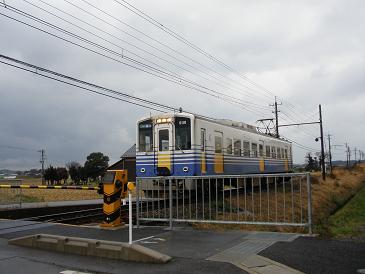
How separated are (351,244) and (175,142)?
10.9 metres

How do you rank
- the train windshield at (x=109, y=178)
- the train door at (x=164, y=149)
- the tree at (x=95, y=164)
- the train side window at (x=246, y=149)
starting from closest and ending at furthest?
the train windshield at (x=109, y=178)
the train door at (x=164, y=149)
the train side window at (x=246, y=149)
the tree at (x=95, y=164)

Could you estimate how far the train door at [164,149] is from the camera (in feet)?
60.8

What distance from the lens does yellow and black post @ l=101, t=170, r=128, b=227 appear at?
37.7 ft

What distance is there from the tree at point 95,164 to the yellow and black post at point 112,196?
209ft

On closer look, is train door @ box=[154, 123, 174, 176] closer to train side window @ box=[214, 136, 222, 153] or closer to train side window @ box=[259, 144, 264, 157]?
train side window @ box=[214, 136, 222, 153]

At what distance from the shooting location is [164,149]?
18906mm

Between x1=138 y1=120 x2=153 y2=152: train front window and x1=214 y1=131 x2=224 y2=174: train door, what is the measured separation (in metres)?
2.90

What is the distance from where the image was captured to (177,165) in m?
18.3

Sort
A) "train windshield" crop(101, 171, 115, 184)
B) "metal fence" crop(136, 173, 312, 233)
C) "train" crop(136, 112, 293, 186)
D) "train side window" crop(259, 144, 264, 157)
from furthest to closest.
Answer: "train side window" crop(259, 144, 264, 157) < "train" crop(136, 112, 293, 186) < "train windshield" crop(101, 171, 115, 184) < "metal fence" crop(136, 173, 312, 233)

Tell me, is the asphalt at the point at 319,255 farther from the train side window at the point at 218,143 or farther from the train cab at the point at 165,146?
the train side window at the point at 218,143

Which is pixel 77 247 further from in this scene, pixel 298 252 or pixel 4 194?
pixel 4 194

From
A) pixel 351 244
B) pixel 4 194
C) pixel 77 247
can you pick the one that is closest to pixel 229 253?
pixel 351 244

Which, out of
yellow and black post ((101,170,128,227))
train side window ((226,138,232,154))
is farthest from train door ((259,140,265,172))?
yellow and black post ((101,170,128,227))

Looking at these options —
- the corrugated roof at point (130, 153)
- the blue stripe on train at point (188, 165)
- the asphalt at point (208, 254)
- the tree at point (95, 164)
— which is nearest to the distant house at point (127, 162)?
the corrugated roof at point (130, 153)
